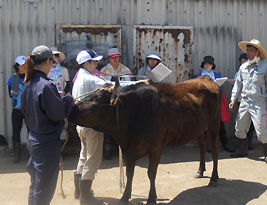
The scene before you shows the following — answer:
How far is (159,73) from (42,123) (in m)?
2.18

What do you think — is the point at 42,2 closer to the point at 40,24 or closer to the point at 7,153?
the point at 40,24

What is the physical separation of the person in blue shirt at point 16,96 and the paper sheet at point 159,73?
Answer: 287cm

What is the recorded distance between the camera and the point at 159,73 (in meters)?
5.12

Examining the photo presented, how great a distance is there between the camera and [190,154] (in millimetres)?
7578

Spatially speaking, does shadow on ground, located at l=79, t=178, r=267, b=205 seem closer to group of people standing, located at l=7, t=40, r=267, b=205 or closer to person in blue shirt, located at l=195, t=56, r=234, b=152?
group of people standing, located at l=7, t=40, r=267, b=205

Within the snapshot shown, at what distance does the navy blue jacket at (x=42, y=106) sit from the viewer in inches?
135

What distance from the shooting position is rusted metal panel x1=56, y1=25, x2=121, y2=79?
748 cm

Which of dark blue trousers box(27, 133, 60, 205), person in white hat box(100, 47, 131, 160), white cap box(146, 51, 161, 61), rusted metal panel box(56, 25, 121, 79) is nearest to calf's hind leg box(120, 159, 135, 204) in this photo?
dark blue trousers box(27, 133, 60, 205)

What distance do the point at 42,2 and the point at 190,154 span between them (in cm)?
448

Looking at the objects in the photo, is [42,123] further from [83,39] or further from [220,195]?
[83,39]

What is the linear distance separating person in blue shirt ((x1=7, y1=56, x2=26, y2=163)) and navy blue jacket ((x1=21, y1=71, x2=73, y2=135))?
3374mm

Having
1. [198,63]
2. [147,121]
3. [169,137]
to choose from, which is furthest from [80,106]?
[198,63]

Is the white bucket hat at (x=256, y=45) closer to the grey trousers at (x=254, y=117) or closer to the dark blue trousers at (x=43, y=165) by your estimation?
the grey trousers at (x=254, y=117)

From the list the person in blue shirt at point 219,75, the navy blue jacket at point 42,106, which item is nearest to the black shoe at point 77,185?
the navy blue jacket at point 42,106
